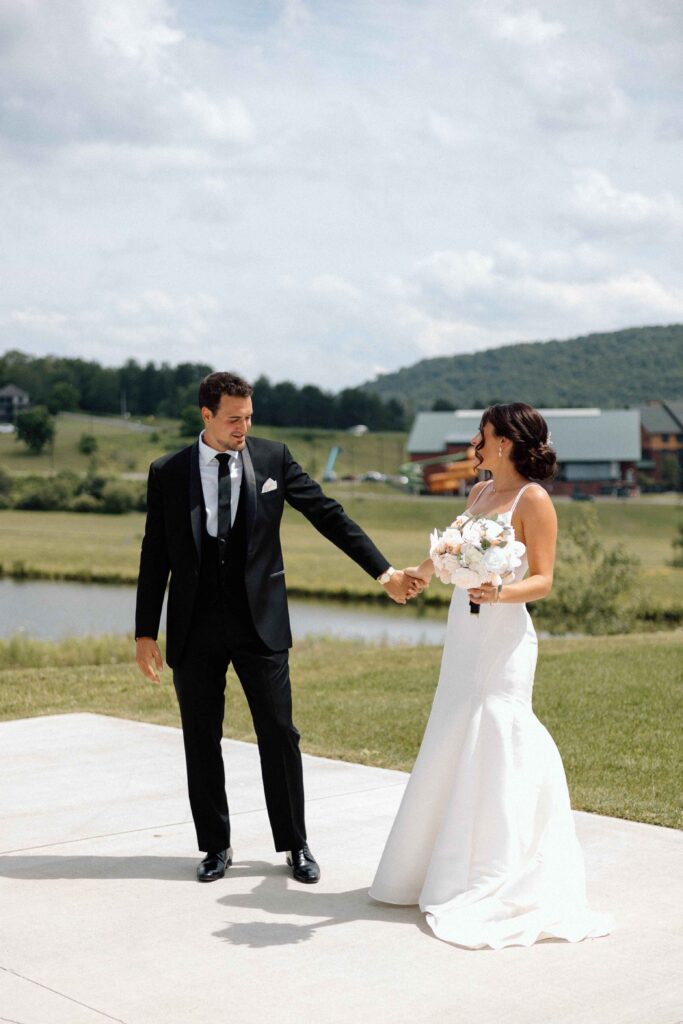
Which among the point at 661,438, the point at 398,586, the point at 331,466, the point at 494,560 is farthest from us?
the point at 331,466

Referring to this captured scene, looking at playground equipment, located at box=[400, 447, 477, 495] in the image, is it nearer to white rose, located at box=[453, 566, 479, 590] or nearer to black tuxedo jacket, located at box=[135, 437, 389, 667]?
black tuxedo jacket, located at box=[135, 437, 389, 667]

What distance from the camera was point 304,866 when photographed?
18.6 ft

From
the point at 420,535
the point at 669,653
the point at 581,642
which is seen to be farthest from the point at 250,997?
the point at 420,535

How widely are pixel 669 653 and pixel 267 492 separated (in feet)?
28.0

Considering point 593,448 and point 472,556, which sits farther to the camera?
point 593,448

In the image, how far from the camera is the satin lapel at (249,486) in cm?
567

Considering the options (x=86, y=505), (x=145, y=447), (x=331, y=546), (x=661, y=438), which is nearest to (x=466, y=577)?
(x=331, y=546)

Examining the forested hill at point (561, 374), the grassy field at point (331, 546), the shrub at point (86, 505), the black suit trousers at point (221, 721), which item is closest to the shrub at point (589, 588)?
the grassy field at point (331, 546)

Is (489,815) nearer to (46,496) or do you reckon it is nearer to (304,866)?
(304,866)

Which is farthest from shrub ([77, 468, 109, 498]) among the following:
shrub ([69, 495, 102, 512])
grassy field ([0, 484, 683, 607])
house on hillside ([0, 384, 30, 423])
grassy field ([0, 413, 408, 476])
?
house on hillside ([0, 384, 30, 423])

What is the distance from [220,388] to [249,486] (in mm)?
446

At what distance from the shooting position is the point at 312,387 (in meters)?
132

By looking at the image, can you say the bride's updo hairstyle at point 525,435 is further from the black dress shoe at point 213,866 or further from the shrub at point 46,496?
the shrub at point 46,496

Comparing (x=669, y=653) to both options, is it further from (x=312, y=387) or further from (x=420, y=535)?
(x=312, y=387)
